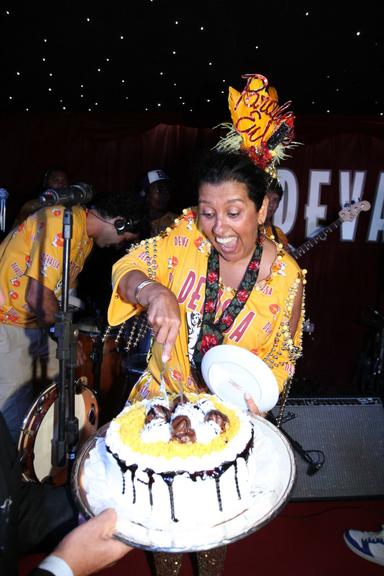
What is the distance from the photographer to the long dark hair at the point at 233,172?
232 centimetres

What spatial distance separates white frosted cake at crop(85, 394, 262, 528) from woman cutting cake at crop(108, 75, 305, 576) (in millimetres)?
488

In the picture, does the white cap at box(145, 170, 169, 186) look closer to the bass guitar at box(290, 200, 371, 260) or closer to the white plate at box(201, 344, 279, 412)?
the bass guitar at box(290, 200, 371, 260)

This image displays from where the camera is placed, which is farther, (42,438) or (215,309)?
(42,438)

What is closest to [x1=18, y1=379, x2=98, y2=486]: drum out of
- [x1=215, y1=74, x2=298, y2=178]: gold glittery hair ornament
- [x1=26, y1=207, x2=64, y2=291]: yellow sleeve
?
[x1=26, y1=207, x2=64, y2=291]: yellow sleeve

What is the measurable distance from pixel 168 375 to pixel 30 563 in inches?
61.7

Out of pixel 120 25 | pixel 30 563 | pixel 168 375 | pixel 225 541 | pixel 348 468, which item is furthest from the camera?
pixel 120 25

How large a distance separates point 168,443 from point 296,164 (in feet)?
18.2

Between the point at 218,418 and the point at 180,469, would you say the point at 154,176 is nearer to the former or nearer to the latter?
the point at 218,418

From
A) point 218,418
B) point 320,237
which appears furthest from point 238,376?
point 320,237

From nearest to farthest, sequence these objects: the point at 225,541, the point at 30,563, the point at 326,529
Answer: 1. the point at 225,541
2. the point at 30,563
3. the point at 326,529

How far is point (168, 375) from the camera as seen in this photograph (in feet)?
8.31

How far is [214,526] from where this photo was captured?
1.73m

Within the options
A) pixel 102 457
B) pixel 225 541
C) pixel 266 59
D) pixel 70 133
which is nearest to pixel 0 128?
pixel 70 133

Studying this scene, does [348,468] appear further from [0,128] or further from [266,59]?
[0,128]
